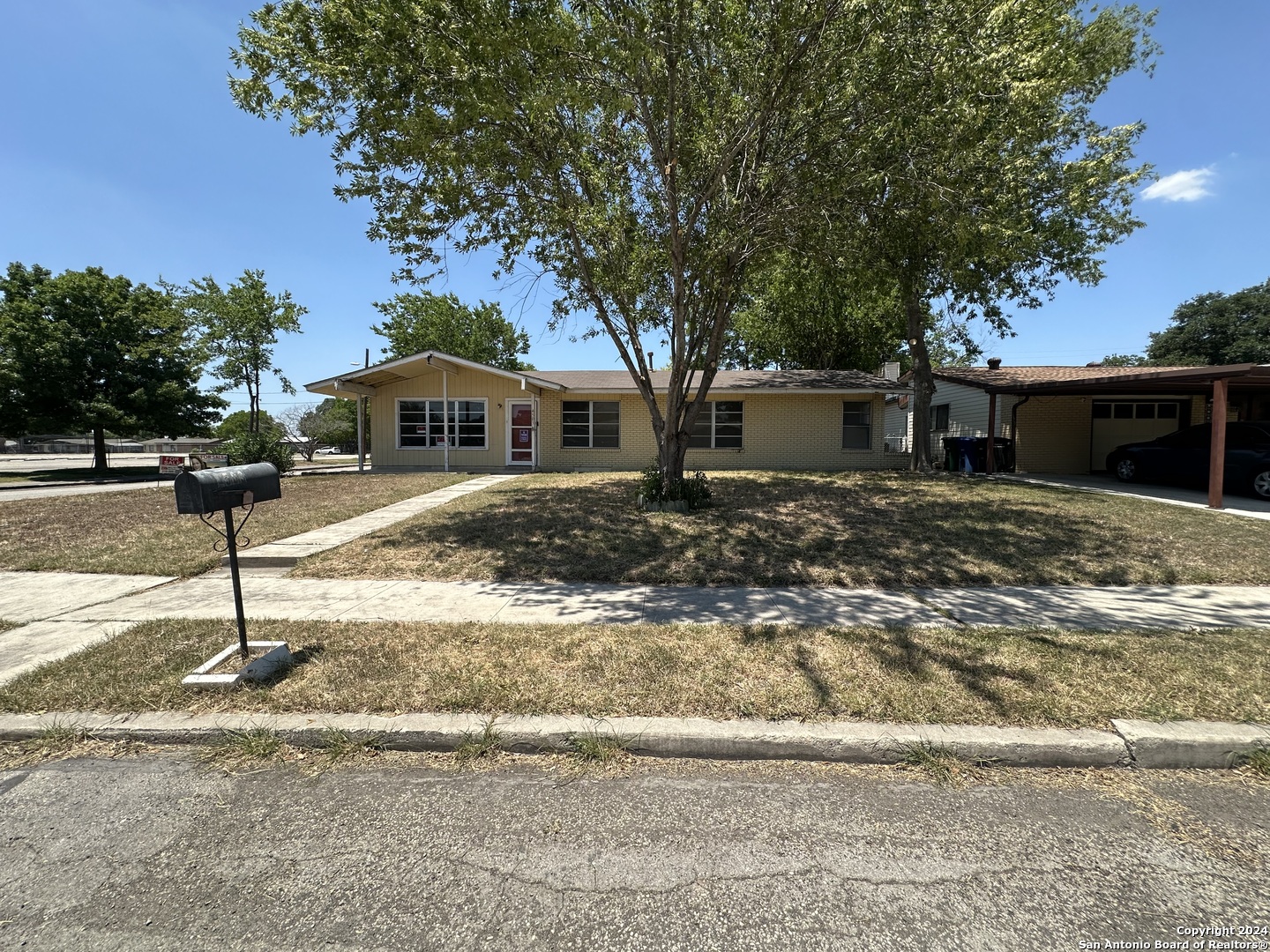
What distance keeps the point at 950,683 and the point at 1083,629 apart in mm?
1918

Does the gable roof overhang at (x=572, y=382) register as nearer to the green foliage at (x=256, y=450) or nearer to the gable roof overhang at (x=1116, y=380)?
the green foliage at (x=256, y=450)

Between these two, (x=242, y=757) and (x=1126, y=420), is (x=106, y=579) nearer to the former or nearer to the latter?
(x=242, y=757)

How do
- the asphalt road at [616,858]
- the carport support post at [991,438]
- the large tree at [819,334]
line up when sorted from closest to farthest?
1. the asphalt road at [616,858]
2. the carport support post at [991,438]
3. the large tree at [819,334]

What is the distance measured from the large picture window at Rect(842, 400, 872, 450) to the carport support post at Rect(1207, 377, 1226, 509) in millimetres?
8748

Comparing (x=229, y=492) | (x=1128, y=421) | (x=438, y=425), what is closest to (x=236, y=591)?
(x=229, y=492)

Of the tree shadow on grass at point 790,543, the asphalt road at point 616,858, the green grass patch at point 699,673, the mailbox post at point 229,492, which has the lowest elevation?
the asphalt road at point 616,858

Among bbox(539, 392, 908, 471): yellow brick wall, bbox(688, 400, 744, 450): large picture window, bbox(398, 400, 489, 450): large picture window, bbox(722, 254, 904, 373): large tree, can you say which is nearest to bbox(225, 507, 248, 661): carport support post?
bbox(539, 392, 908, 471): yellow brick wall

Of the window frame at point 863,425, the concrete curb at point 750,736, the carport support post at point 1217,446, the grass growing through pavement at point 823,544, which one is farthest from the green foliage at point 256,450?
the carport support post at point 1217,446

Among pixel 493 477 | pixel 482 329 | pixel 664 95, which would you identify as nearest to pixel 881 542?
pixel 664 95

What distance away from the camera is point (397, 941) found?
1.93 meters

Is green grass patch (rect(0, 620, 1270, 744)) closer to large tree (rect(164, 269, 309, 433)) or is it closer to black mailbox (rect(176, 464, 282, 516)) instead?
black mailbox (rect(176, 464, 282, 516))

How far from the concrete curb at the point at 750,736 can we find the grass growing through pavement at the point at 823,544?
2.93 meters

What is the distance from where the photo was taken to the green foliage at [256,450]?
15.7 metres

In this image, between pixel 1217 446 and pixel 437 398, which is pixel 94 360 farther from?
pixel 1217 446
